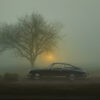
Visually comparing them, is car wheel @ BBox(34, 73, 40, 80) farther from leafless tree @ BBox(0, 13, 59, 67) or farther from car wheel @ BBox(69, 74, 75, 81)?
leafless tree @ BBox(0, 13, 59, 67)

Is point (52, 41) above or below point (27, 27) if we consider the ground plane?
below

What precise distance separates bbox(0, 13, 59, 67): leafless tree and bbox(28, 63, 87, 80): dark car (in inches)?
175

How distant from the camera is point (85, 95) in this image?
7480 mm

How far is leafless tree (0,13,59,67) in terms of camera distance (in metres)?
17.8

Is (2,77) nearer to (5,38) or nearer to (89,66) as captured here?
(89,66)

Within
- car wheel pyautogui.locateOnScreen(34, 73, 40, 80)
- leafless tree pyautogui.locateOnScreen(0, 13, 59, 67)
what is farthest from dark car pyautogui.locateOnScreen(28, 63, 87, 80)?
leafless tree pyautogui.locateOnScreen(0, 13, 59, 67)

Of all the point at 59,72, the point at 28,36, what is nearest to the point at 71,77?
the point at 59,72

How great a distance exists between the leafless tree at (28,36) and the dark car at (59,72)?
4456mm

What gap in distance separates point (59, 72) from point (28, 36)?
22.9 ft

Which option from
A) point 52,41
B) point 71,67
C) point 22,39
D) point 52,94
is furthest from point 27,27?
point 52,94

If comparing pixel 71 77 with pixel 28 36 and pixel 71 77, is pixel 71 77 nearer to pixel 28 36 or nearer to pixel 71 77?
pixel 71 77

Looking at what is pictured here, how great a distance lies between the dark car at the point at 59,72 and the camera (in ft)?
41.0

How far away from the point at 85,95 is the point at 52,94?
1047 millimetres

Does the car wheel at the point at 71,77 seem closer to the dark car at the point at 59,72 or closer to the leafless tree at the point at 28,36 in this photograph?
the dark car at the point at 59,72
